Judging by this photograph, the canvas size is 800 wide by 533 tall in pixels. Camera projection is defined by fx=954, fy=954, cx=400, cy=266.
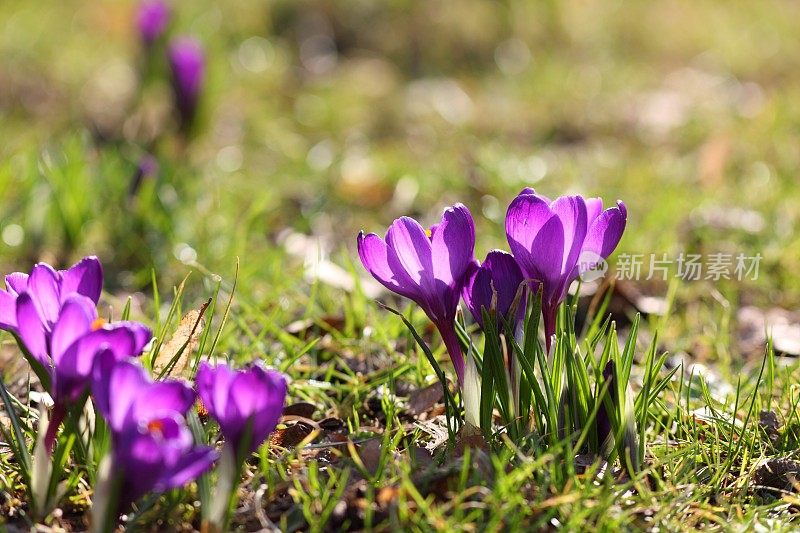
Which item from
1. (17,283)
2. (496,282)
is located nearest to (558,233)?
(496,282)

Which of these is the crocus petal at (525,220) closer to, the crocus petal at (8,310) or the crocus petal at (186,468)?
the crocus petal at (186,468)

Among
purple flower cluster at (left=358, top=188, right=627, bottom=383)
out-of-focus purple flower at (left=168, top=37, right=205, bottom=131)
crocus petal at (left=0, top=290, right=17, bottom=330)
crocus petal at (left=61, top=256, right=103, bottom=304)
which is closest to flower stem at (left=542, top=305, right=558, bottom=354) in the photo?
purple flower cluster at (left=358, top=188, right=627, bottom=383)

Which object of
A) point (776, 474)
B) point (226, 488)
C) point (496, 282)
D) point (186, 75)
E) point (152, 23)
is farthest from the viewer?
point (152, 23)

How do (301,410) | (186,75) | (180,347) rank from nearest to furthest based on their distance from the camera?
(180,347)
(301,410)
(186,75)

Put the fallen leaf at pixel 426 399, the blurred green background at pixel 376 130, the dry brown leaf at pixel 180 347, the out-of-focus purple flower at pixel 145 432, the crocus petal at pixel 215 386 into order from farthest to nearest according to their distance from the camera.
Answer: the blurred green background at pixel 376 130 → the fallen leaf at pixel 426 399 → the dry brown leaf at pixel 180 347 → the crocus petal at pixel 215 386 → the out-of-focus purple flower at pixel 145 432

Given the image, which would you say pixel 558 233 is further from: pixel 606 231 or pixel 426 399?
pixel 426 399

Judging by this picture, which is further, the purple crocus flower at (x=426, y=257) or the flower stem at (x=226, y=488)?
the purple crocus flower at (x=426, y=257)

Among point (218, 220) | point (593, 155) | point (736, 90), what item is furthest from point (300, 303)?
point (736, 90)

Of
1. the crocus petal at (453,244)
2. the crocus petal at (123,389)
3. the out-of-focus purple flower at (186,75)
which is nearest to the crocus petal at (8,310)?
the crocus petal at (123,389)
